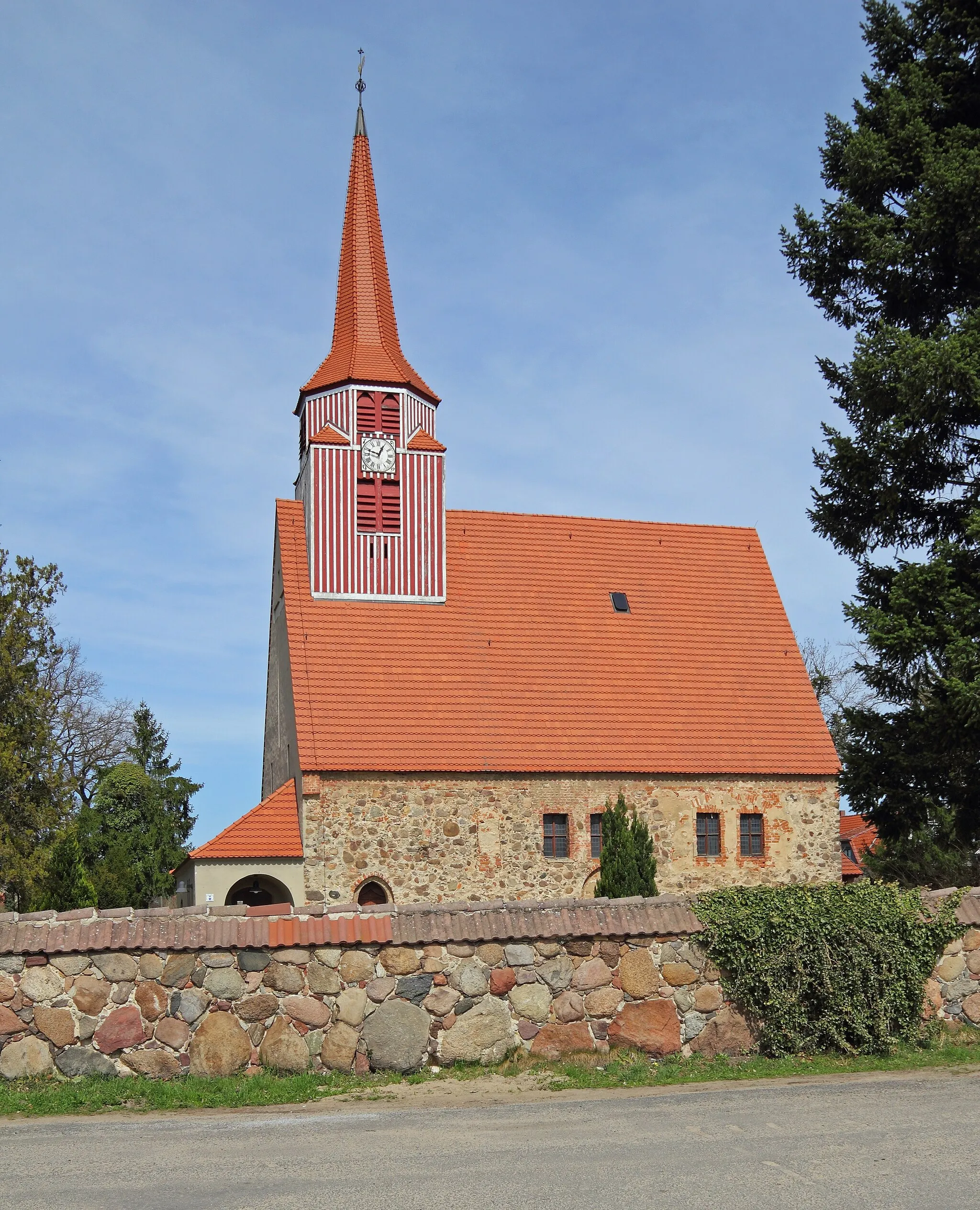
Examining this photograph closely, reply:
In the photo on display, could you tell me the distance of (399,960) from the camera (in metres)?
9.26

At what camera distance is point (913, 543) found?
16953mm

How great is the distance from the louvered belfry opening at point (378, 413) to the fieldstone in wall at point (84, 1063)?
17935mm

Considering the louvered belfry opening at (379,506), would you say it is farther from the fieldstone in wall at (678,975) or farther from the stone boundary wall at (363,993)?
the fieldstone in wall at (678,975)

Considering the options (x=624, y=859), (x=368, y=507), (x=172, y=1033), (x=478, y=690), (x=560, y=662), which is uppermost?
(x=368, y=507)

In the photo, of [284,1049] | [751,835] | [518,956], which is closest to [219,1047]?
[284,1049]

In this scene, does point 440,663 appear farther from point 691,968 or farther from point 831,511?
point 691,968

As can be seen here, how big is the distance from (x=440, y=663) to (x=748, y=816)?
693 cm

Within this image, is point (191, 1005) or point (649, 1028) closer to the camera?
point (191, 1005)

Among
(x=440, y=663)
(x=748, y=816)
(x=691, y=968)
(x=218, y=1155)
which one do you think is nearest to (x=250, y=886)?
(x=440, y=663)

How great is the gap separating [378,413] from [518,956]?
17.7 metres

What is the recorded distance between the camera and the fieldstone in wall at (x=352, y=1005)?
9164 mm

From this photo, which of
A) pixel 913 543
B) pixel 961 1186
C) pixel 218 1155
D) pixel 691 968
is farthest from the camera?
pixel 913 543

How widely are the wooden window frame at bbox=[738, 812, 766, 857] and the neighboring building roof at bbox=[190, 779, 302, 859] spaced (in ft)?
28.9

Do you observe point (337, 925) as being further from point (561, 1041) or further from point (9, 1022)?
point (9, 1022)
